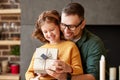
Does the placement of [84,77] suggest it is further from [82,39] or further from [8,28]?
[8,28]

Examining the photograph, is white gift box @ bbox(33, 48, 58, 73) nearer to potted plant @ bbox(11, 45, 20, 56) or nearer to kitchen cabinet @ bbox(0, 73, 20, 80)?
kitchen cabinet @ bbox(0, 73, 20, 80)

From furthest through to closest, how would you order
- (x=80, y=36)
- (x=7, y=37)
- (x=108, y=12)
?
1. (x=7, y=37)
2. (x=108, y=12)
3. (x=80, y=36)

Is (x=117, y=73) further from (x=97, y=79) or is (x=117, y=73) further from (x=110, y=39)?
(x=97, y=79)

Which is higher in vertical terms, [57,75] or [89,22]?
[89,22]

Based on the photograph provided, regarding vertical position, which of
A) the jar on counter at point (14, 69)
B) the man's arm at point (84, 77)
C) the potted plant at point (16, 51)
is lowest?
the jar on counter at point (14, 69)

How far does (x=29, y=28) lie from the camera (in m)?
3.07

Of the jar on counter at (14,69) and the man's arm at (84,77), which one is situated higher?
the man's arm at (84,77)

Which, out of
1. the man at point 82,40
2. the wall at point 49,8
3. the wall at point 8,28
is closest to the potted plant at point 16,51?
the wall at point 8,28

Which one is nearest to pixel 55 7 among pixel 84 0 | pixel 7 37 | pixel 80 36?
pixel 84 0

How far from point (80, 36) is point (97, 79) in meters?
0.27

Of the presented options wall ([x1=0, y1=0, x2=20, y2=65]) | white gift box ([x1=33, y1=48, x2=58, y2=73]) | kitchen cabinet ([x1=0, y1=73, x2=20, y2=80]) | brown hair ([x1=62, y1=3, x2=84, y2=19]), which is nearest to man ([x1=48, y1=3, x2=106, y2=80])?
brown hair ([x1=62, y1=3, x2=84, y2=19])

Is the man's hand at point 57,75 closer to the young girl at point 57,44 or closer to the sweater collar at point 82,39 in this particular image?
the young girl at point 57,44

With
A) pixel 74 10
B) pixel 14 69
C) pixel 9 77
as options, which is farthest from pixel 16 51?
pixel 74 10

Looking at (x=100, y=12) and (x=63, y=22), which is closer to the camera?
(x=63, y=22)
